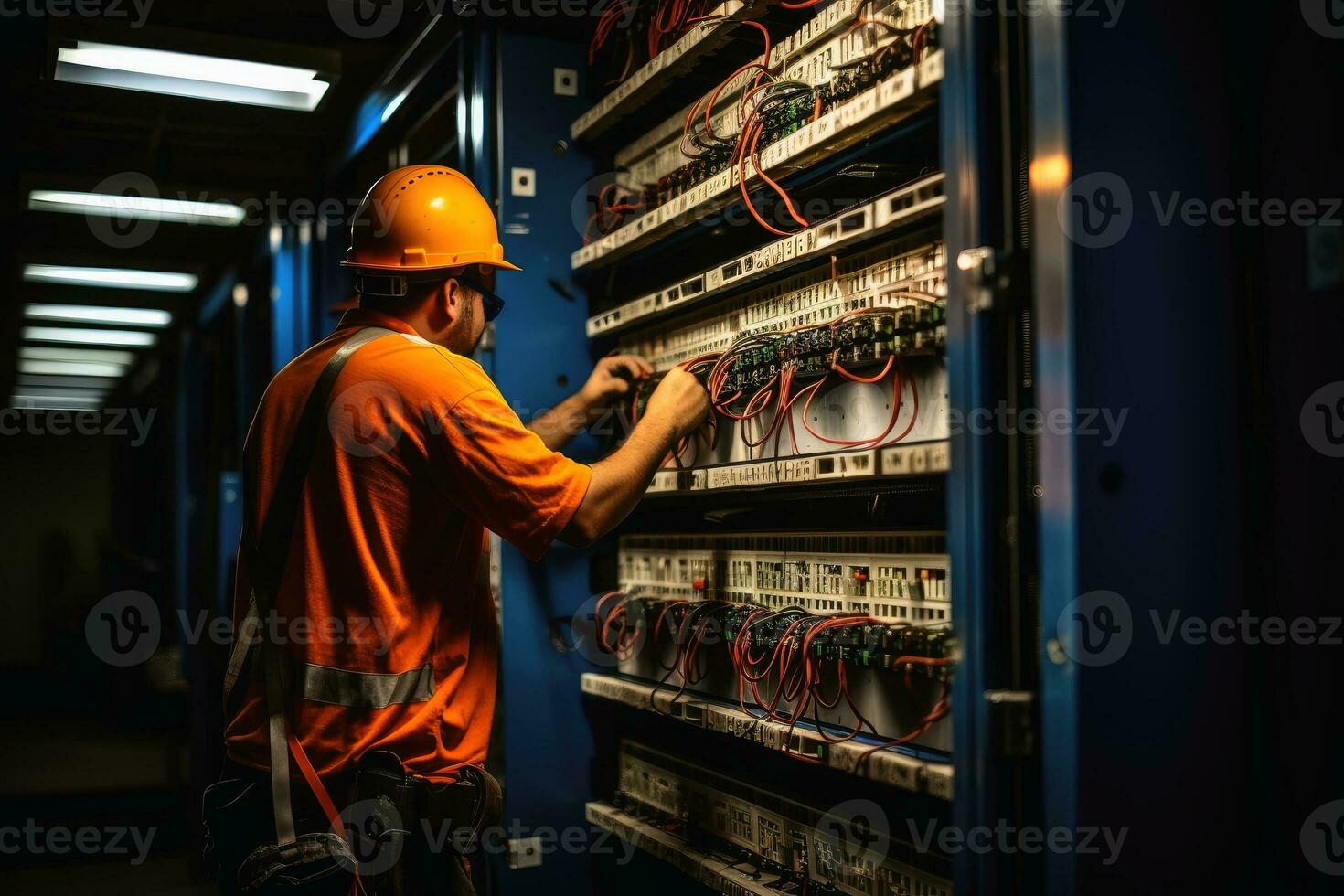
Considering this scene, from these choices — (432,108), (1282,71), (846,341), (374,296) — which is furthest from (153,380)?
(1282,71)

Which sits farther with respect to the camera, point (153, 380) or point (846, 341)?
point (153, 380)

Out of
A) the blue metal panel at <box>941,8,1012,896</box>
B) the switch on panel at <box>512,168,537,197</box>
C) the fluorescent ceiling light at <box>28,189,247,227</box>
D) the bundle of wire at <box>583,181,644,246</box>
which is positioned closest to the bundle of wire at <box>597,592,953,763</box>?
the blue metal panel at <box>941,8,1012,896</box>

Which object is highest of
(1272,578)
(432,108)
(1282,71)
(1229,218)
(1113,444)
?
(432,108)

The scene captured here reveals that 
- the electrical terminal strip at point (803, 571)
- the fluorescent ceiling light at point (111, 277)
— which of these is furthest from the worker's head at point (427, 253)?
Result: the fluorescent ceiling light at point (111, 277)

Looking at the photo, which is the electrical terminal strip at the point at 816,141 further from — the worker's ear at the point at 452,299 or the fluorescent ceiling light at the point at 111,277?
the fluorescent ceiling light at the point at 111,277

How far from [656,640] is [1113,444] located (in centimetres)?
148

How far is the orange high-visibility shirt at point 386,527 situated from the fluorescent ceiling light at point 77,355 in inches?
362

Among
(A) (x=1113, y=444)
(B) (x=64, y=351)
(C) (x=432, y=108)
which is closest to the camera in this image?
(A) (x=1113, y=444)

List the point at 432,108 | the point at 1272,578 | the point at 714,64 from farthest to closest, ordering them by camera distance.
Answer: the point at 432,108 → the point at 714,64 → the point at 1272,578

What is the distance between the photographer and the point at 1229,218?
177 centimetres

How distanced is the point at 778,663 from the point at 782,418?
1.82 ft

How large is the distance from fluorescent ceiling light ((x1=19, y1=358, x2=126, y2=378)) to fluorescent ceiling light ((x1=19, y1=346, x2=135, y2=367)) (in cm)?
12

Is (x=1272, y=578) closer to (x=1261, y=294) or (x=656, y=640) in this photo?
(x=1261, y=294)

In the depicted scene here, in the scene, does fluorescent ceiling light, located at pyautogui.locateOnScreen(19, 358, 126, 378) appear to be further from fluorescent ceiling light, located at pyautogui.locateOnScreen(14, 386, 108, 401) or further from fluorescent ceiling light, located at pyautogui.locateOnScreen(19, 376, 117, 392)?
fluorescent ceiling light, located at pyautogui.locateOnScreen(14, 386, 108, 401)
